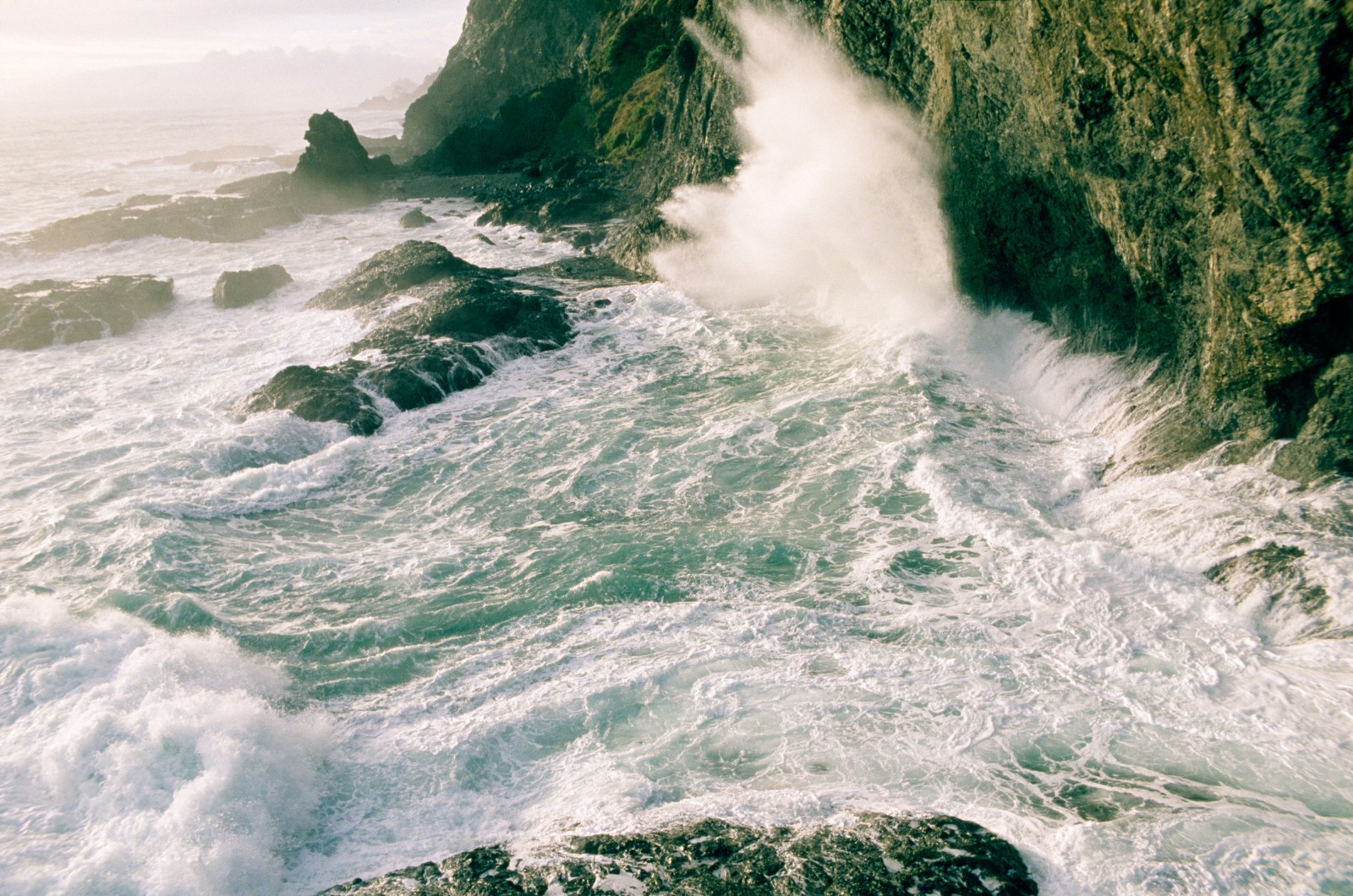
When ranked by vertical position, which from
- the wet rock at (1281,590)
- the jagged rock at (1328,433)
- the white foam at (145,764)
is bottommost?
the white foam at (145,764)

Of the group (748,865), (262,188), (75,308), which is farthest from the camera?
(262,188)

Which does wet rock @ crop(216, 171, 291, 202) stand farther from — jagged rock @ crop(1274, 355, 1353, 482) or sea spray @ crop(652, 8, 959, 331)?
jagged rock @ crop(1274, 355, 1353, 482)

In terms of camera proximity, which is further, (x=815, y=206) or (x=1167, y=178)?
(x=815, y=206)

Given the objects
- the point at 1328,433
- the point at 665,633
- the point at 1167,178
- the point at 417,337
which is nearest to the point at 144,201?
the point at 417,337

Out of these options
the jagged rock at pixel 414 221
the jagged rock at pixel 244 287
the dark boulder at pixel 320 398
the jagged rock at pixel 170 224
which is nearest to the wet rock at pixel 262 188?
the jagged rock at pixel 170 224

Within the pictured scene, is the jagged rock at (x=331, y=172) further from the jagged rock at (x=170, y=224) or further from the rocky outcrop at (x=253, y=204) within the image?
the jagged rock at (x=170, y=224)

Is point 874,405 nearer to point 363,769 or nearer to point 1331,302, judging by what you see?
point 1331,302

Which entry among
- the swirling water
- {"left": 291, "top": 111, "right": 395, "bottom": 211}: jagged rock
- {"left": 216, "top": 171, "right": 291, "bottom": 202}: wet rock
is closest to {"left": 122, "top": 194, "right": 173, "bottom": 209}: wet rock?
{"left": 216, "top": 171, "right": 291, "bottom": 202}: wet rock

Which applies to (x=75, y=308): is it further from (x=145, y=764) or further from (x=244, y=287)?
(x=145, y=764)
